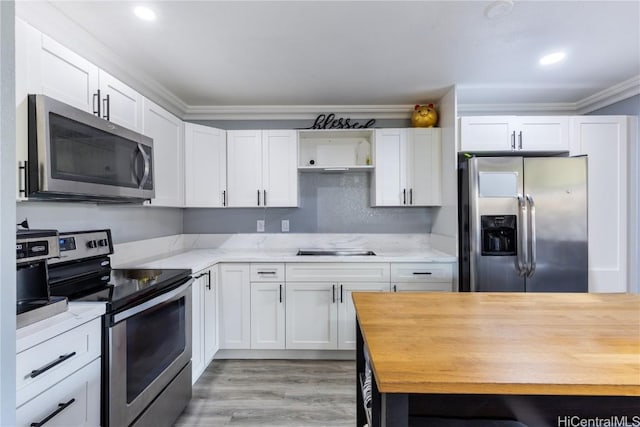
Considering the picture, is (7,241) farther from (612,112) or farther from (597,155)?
(612,112)

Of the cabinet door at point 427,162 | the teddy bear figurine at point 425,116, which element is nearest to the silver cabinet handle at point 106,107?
the cabinet door at point 427,162

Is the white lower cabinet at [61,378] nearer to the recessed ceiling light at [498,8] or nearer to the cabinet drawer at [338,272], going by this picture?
the cabinet drawer at [338,272]

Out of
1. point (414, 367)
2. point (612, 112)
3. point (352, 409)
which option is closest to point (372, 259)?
A: point (352, 409)

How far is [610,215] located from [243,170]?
3317 mm

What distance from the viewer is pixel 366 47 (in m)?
2.04

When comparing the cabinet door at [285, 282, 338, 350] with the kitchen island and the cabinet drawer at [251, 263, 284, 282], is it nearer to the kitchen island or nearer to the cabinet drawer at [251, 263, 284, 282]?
the cabinet drawer at [251, 263, 284, 282]

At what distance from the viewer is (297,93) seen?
111 inches

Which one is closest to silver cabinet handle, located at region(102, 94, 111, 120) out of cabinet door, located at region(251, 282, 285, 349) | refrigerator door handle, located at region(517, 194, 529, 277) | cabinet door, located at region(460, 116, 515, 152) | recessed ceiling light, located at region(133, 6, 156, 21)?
recessed ceiling light, located at region(133, 6, 156, 21)

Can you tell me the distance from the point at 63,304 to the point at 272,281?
1.63 m

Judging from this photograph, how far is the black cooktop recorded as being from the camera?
137 centimetres

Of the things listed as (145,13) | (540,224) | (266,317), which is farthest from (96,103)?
(540,224)

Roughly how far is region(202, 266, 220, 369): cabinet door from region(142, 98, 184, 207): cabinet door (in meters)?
0.70

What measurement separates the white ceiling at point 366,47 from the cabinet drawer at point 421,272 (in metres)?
1.58

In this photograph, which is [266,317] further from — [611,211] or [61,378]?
[611,211]
